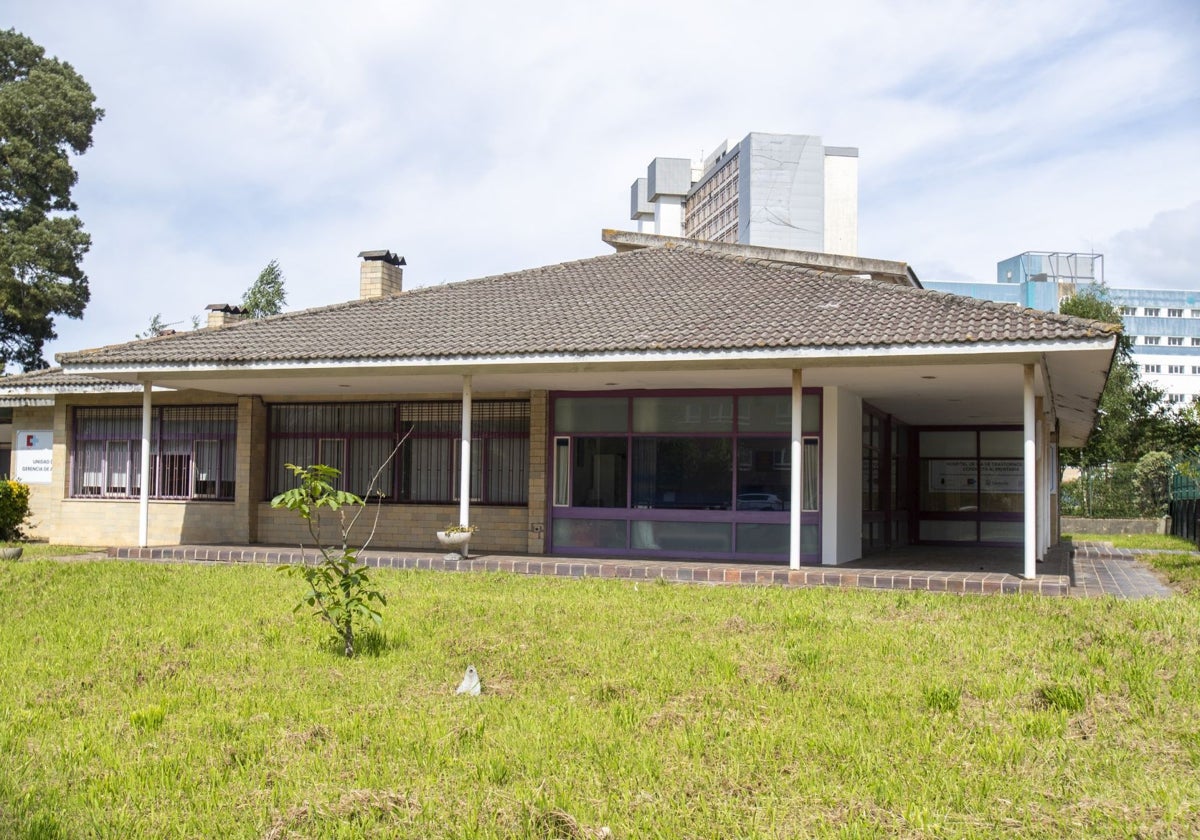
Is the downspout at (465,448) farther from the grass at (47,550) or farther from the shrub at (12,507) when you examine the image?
the shrub at (12,507)

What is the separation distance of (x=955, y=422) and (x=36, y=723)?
63.3 feet

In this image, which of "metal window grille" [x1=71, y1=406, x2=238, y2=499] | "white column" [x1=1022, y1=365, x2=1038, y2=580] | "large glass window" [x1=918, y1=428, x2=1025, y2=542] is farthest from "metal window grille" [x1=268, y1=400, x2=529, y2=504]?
"large glass window" [x1=918, y1=428, x2=1025, y2=542]

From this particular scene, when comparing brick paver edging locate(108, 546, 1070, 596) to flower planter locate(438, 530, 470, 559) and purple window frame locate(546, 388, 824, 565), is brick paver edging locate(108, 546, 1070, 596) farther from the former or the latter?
purple window frame locate(546, 388, 824, 565)

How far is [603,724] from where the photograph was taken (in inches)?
258

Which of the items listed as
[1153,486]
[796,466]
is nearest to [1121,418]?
[1153,486]

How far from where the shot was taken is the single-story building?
1423 cm

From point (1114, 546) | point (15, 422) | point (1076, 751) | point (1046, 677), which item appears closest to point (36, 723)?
point (1076, 751)

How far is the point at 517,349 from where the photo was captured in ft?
48.1

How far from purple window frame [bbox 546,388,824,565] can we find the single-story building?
3 cm

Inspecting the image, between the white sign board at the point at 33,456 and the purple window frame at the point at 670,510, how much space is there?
1098cm

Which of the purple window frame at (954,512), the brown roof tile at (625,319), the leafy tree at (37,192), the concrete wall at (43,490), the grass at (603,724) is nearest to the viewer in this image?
the grass at (603,724)

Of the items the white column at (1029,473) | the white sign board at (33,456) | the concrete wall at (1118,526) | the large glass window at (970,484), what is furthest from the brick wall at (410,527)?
the concrete wall at (1118,526)

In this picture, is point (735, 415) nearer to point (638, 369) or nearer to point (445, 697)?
point (638, 369)

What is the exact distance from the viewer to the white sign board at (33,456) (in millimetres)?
22219
